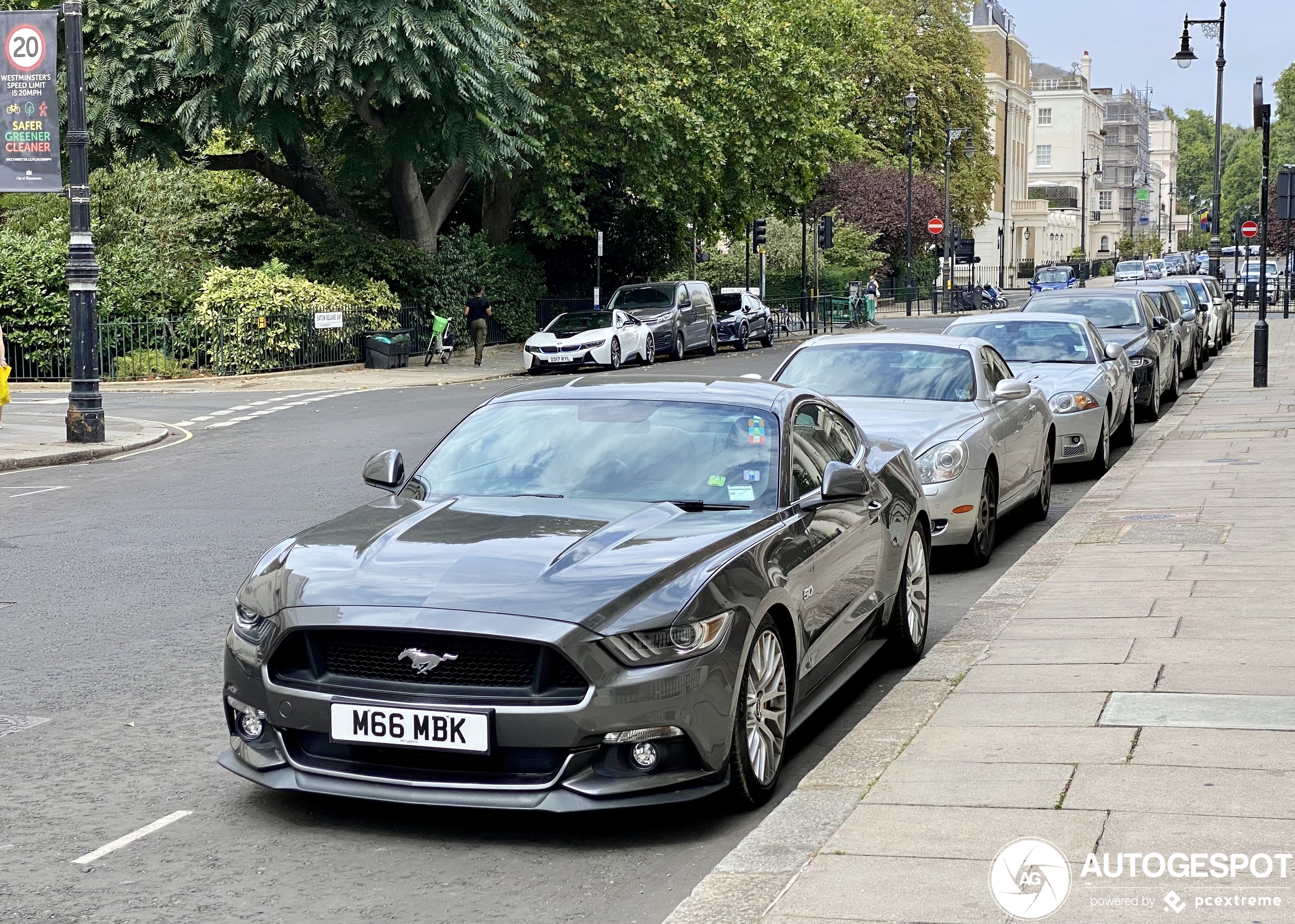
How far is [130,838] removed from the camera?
528 centimetres

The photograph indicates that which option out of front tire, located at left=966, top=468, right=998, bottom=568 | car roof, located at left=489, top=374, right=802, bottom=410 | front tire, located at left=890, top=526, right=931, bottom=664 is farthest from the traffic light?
car roof, located at left=489, top=374, right=802, bottom=410

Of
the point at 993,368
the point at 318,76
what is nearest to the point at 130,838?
the point at 993,368

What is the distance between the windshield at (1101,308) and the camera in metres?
21.0

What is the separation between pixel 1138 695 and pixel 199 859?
12.1 ft

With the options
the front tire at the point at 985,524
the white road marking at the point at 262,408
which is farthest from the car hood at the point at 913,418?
the white road marking at the point at 262,408

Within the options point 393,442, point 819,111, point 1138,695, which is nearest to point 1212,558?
point 1138,695

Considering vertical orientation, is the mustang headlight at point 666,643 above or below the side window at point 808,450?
below

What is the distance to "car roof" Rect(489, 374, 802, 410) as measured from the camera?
6.95 meters

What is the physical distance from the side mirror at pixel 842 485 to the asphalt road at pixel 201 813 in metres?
1.04

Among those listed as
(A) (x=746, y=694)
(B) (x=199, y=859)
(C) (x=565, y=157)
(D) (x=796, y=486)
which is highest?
(C) (x=565, y=157)

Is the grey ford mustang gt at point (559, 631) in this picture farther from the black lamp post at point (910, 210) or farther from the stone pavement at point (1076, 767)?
the black lamp post at point (910, 210)

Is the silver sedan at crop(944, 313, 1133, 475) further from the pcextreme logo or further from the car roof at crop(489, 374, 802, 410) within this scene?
the pcextreme logo

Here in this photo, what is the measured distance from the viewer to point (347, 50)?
3134 centimetres

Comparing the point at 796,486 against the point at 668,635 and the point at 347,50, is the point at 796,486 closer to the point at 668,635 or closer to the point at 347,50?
the point at 668,635
